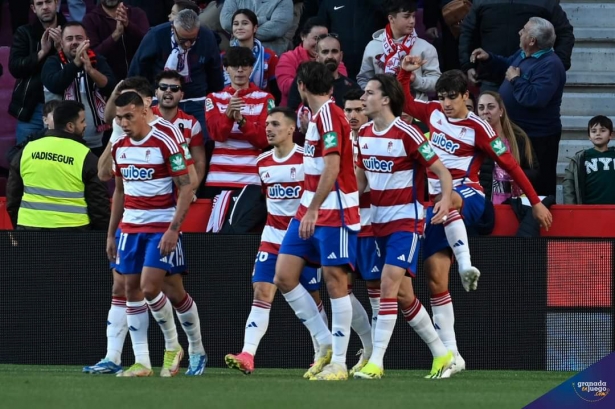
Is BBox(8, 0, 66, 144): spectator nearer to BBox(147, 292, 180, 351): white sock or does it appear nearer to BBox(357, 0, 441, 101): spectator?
BBox(357, 0, 441, 101): spectator

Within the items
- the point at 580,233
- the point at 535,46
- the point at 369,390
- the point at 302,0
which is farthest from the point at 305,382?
the point at 302,0

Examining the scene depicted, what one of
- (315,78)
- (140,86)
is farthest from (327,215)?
(140,86)

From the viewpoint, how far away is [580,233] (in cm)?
1159

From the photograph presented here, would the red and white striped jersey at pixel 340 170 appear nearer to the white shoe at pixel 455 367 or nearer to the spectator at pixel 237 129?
the white shoe at pixel 455 367

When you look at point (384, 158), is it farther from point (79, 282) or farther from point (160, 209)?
point (79, 282)

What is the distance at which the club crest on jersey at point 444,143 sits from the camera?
10195 millimetres

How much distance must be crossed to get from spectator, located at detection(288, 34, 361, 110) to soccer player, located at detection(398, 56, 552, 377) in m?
1.97

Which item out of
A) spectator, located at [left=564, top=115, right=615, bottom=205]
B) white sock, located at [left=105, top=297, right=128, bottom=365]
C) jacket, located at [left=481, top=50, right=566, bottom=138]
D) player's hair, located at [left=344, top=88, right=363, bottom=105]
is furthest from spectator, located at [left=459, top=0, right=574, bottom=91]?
white sock, located at [left=105, top=297, right=128, bottom=365]

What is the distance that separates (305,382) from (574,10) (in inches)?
306

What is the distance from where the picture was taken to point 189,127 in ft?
38.5

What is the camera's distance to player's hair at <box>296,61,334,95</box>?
938 cm

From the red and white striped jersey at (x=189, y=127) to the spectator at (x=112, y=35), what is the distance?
2.11m

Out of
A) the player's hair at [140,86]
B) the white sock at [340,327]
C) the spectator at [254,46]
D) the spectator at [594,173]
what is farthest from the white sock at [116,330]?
the spectator at [594,173]

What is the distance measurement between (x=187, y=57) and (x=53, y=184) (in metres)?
2.14
